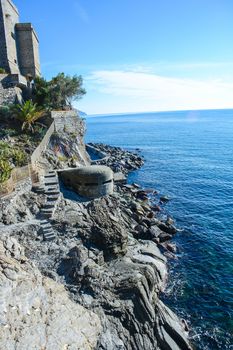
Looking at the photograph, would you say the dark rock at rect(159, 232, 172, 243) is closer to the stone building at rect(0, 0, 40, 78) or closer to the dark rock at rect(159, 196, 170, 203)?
the dark rock at rect(159, 196, 170, 203)

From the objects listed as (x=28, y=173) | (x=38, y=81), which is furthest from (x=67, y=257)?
(x=38, y=81)

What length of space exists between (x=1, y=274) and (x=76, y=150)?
72.0 ft

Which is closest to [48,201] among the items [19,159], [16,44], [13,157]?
[19,159]

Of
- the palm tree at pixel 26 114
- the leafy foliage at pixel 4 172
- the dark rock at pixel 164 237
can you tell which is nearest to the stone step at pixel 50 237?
the leafy foliage at pixel 4 172

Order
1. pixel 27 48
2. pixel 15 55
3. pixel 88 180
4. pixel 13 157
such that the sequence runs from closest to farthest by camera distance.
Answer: pixel 13 157 → pixel 88 180 → pixel 15 55 → pixel 27 48

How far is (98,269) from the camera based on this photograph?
16344mm

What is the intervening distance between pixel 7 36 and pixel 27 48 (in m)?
4.64

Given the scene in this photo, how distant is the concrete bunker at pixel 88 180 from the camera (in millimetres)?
25041

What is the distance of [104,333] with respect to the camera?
A: 13.3 metres

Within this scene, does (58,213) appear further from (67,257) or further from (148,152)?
(148,152)

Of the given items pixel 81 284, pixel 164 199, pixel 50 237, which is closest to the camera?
pixel 81 284

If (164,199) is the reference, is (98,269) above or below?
above

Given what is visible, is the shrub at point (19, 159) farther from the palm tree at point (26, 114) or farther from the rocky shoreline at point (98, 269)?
the palm tree at point (26, 114)

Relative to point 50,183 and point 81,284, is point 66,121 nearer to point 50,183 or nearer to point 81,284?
point 50,183
